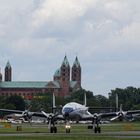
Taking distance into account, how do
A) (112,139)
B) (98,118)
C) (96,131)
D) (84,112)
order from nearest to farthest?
1. (112,139)
2. (96,131)
3. (98,118)
4. (84,112)

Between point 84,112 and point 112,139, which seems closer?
point 112,139

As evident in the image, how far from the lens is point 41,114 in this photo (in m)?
110

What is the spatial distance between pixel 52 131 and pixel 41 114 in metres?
16.4

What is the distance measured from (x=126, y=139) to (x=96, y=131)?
22933 millimetres

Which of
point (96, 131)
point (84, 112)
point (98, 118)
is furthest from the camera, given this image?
point (84, 112)

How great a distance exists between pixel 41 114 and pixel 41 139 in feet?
129

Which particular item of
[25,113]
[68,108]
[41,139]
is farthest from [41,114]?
[41,139]

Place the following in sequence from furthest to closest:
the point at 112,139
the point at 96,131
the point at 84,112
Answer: the point at 84,112
the point at 96,131
the point at 112,139

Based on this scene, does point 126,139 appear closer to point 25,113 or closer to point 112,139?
point 112,139

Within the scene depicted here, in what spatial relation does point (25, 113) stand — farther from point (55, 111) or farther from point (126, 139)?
point (126, 139)

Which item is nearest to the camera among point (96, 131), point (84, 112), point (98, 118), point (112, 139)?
point (112, 139)

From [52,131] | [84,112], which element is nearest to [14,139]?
[52,131]

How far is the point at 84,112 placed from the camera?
109 metres

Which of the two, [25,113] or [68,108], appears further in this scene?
[25,113]
